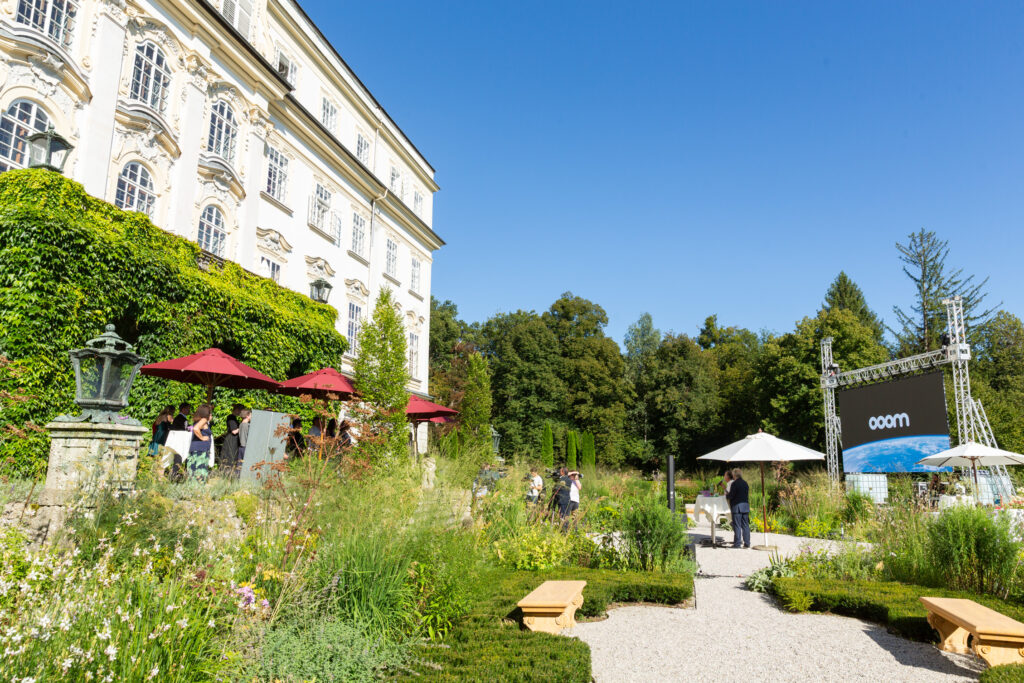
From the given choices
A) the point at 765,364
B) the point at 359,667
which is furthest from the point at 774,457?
the point at 765,364

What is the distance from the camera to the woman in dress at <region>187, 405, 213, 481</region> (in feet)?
26.6

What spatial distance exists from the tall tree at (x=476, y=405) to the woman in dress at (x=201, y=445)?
10.9m

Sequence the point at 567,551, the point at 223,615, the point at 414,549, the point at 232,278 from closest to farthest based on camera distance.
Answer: the point at 223,615 < the point at 414,549 < the point at 567,551 < the point at 232,278

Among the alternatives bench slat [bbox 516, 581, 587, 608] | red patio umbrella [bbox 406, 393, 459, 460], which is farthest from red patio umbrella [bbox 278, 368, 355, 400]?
bench slat [bbox 516, 581, 587, 608]

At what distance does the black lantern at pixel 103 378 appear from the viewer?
5566 millimetres

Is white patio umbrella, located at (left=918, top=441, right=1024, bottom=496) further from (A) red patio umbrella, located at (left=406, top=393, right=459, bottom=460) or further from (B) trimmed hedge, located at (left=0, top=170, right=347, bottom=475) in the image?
(B) trimmed hedge, located at (left=0, top=170, right=347, bottom=475)

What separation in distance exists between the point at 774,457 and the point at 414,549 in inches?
344

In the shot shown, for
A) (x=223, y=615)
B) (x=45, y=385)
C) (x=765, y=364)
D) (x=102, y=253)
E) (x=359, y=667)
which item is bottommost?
(x=359, y=667)

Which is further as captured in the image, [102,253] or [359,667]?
[102,253]

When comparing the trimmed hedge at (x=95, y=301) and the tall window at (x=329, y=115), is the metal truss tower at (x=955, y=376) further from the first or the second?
the tall window at (x=329, y=115)

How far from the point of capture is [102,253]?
9367mm

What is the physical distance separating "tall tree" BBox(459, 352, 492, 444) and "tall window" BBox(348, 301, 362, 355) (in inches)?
153

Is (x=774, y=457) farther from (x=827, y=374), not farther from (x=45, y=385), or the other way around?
(x=827, y=374)

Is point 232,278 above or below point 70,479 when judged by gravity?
Answer: above
